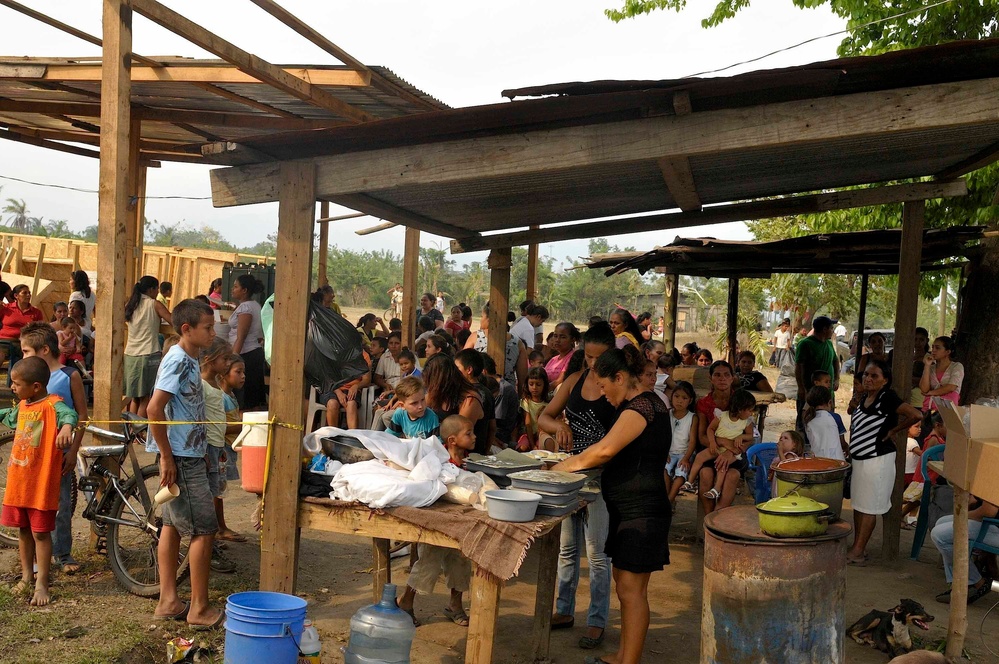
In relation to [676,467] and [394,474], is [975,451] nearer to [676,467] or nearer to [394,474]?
[676,467]

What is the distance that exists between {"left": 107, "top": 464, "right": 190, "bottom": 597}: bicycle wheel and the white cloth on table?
1.37 metres

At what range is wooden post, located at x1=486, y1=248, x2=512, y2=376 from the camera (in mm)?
8562

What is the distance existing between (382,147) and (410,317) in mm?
6928

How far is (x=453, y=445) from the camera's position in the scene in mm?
5520

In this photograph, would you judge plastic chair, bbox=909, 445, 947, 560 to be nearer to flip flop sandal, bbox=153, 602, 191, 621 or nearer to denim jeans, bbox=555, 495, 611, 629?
denim jeans, bbox=555, 495, 611, 629

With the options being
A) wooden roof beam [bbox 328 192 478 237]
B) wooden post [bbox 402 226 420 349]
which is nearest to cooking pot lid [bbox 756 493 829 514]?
wooden roof beam [bbox 328 192 478 237]

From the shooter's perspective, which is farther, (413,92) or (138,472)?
(413,92)

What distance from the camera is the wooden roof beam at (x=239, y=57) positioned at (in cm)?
628

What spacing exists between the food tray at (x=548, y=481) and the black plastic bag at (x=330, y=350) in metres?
1.36

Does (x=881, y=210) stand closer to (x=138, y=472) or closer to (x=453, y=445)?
(x=453, y=445)

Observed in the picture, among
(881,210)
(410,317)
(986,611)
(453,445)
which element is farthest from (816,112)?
(881,210)

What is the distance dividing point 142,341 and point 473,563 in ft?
20.4

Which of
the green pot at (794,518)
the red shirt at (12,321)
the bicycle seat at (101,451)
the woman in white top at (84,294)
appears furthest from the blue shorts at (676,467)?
the red shirt at (12,321)

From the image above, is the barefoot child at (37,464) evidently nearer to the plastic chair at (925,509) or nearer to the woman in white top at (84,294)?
the plastic chair at (925,509)
